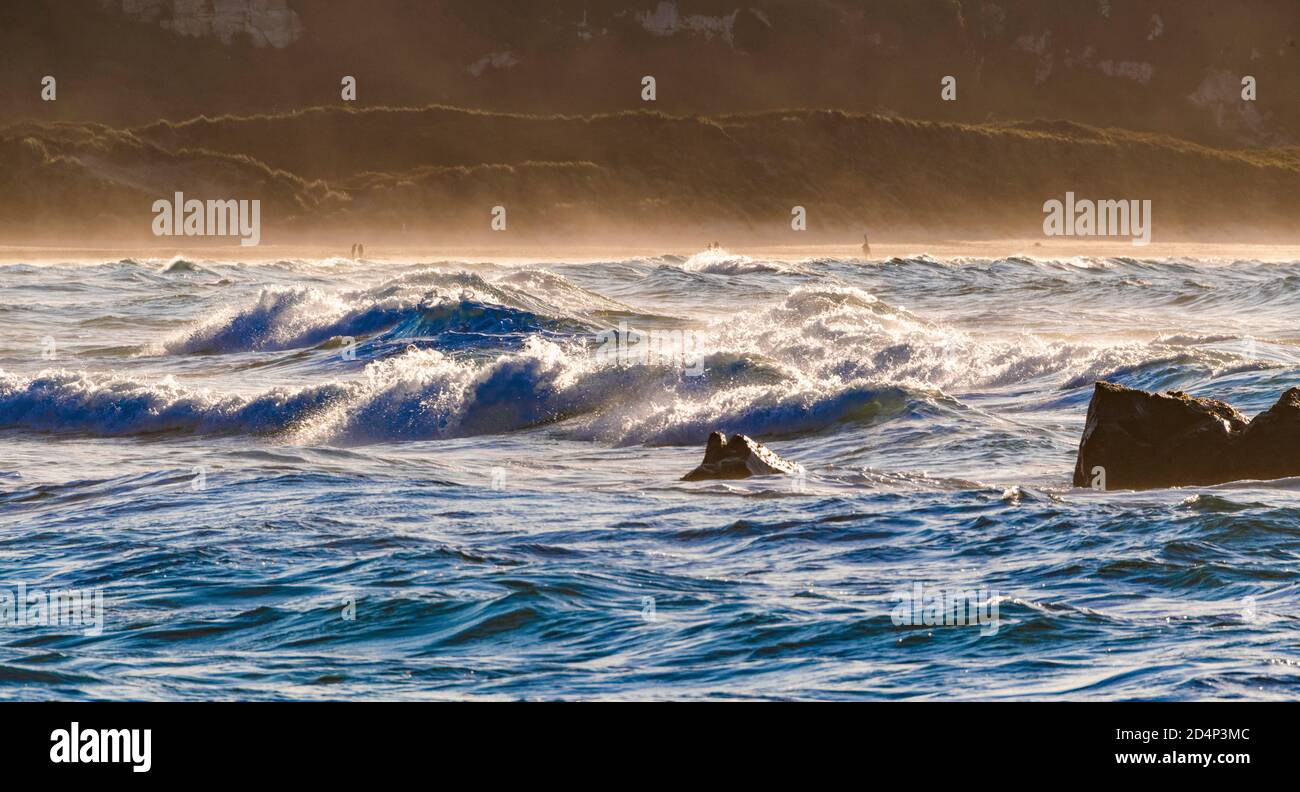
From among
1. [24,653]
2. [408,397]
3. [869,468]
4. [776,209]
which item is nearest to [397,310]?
[408,397]

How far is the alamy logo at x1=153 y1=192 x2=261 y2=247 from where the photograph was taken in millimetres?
57500

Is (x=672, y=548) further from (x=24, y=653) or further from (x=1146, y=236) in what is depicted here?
(x=1146, y=236)

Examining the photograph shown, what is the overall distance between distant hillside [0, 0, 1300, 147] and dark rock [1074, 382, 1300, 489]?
2806 inches

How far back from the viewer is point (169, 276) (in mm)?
39562

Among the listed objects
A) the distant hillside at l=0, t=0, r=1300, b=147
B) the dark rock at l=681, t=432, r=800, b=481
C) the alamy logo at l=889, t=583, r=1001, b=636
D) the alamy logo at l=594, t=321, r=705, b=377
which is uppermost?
the distant hillside at l=0, t=0, r=1300, b=147

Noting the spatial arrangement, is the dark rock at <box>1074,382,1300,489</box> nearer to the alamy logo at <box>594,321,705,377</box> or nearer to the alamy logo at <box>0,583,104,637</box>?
the alamy logo at <box>0,583,104,637</box>

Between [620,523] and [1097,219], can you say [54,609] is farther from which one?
[1097,219]

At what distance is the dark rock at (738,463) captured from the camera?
11250mm

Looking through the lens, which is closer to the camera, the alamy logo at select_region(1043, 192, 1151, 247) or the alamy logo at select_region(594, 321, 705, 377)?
the alamy logo at select_region(594, 321, 705, 377)

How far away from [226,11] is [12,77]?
12.3 meters

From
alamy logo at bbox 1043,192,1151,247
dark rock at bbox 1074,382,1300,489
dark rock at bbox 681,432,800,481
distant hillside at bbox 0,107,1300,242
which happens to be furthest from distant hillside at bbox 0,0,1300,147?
dark rock at bbox 1074,382,1300,489

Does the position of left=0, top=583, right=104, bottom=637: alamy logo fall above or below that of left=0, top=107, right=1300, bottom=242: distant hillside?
below
